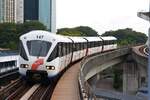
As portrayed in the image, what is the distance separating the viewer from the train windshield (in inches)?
1078

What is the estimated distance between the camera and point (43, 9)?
193750 millimetres

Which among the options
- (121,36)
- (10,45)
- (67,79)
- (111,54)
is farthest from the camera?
(121,36)

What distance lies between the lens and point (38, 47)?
90.6ft

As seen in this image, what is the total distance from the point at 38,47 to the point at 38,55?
541 mm

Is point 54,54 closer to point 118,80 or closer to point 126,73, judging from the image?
point 126,73

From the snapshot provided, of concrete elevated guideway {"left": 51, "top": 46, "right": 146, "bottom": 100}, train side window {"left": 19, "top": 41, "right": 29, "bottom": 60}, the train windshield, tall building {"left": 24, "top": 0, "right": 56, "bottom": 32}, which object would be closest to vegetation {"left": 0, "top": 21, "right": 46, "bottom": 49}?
concrete elevated guideway {"left": 51, "top": 46, "right": 146, "bottom": 100}

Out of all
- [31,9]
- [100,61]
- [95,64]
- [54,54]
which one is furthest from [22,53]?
[31,9]

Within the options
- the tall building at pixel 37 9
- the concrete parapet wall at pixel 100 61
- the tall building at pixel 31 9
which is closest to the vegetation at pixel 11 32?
the concrete parapet wall at pixel 100 61

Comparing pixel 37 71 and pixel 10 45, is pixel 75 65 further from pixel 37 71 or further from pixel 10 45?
pixel 10 45

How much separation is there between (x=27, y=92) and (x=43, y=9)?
169 metres

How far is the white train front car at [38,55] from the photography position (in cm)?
2720

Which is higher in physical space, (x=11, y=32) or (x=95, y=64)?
(x=11, y=32)

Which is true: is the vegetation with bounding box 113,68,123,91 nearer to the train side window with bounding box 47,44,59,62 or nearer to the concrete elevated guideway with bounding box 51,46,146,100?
the concrete elevated guideway with bounding box 51,46,146,100

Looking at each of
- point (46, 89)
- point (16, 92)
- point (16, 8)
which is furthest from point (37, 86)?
point (16, 8)
